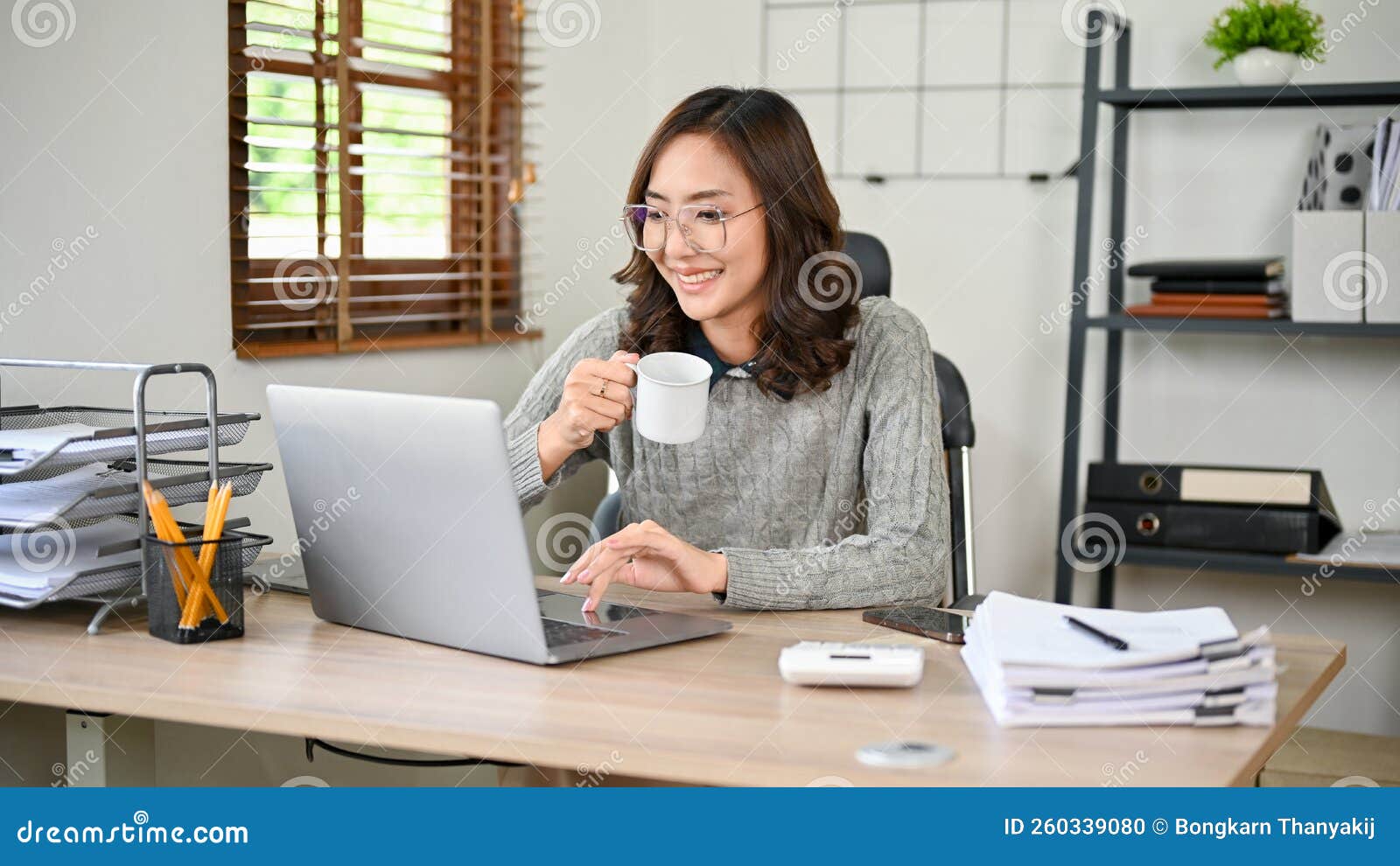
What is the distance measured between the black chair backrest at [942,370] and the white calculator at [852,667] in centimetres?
107

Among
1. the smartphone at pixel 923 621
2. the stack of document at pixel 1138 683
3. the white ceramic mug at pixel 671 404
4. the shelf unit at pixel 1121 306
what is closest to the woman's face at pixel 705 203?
the white ceramic mug at pixel 671 404

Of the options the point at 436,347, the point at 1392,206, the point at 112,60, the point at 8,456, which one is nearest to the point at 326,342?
the point at 436,347

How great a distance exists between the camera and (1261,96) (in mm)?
2691

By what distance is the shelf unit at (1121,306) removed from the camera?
8.63 feet

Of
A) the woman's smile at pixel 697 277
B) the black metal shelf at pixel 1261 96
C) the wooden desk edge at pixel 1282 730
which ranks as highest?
the black metal shelf at pixel 1261 96

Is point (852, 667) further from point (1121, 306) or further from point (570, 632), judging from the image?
point (1121, 306)

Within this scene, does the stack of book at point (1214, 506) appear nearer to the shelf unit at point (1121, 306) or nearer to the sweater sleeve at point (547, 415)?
the shelf unit at point (1121, 306)

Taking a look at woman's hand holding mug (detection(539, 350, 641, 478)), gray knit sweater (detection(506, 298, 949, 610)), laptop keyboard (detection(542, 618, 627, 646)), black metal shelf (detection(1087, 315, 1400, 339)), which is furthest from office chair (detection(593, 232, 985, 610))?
laptop keyboard (detection(542, 618, 627, 646))

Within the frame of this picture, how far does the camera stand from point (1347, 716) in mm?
2947

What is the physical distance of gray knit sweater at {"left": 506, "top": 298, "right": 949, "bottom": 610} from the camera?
1702 mm

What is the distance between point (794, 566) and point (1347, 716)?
1928mm

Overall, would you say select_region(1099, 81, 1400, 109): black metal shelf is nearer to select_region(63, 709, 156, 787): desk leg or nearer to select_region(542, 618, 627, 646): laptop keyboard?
select_region(542, 618, 627, 646): laptop keyboard

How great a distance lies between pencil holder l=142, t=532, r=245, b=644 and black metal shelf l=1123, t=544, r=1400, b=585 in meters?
1.86

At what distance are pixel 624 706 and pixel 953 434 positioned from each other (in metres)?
1.31
